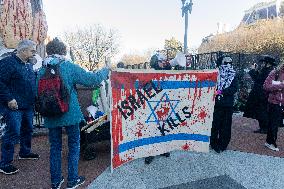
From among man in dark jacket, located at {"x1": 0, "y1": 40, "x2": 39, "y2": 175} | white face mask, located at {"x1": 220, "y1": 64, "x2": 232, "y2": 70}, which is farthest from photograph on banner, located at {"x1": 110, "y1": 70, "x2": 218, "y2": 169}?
man in dark jacket, located at {"x1": 0, "y1": 40, "x2": 39, "y2": 175}

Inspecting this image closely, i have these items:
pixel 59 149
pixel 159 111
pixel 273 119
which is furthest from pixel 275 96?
pixel 59 149

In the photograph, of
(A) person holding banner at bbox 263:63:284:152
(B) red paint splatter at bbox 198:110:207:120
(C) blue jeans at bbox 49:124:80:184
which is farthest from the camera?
(A) person holding banner at bbox 263:63:284:152

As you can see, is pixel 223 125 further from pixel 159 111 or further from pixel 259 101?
pixel 259 101

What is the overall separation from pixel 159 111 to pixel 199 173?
1.08 m

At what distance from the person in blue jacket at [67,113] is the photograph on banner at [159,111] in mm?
490

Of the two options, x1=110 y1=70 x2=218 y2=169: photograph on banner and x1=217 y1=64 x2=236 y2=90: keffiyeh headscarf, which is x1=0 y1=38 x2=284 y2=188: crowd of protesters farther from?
x1=110 y1=70 x2=218 y2=169: photograph on banner

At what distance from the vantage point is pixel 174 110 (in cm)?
464

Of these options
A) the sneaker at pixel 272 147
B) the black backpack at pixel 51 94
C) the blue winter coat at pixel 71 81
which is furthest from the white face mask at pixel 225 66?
the black backpack at pixel 51 94

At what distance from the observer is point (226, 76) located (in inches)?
212

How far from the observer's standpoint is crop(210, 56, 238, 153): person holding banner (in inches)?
211

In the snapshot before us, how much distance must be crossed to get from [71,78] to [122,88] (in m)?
0.79

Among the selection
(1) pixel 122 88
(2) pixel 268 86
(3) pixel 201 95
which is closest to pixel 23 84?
(1) pixel 122 88

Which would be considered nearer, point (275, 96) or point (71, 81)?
point (71, 81)

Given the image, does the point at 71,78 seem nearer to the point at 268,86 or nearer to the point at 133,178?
the point at 133,178
